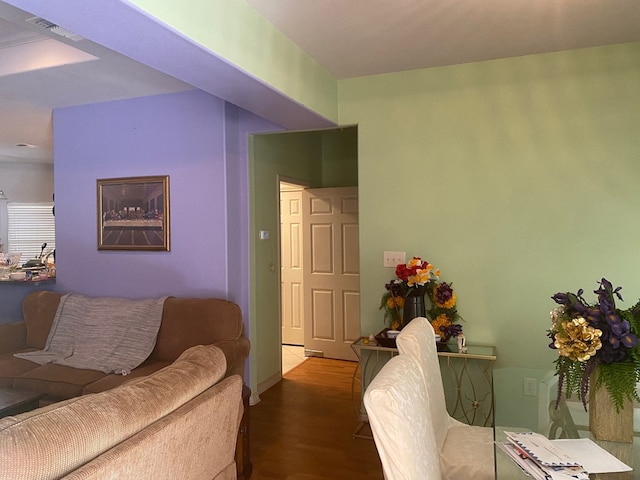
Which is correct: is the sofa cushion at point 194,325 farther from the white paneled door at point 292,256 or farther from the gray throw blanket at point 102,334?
the white paneled door at point 292,256

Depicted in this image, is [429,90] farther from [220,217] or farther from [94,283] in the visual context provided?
[94,283]

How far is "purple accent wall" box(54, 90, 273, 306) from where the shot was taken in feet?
12.3

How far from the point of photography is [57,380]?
3.13m

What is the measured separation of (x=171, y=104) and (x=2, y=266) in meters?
3.22

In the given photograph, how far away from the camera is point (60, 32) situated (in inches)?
101

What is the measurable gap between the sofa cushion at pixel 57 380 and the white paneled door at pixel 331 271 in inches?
99.2

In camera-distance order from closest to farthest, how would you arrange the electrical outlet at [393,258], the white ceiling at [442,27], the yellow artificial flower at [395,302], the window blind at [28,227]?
1. the white ceiling at [442,27]
2. the yellow artificial flower at [395,302]
3. the electrical outlet at [393,258]
4. the window blind at [28,227]

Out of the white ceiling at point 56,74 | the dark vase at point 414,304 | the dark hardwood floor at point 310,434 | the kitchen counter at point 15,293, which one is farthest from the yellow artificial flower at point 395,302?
the kitchen counter at point 15,293

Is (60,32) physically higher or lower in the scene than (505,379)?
higher

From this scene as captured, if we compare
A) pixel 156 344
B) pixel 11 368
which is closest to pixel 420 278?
pixel 156 344

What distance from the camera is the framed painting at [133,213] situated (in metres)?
3.92

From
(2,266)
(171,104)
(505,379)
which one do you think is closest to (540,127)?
(505,379)

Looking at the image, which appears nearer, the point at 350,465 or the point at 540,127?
the point at 350,465

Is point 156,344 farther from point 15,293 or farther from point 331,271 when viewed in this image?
point 331,271
